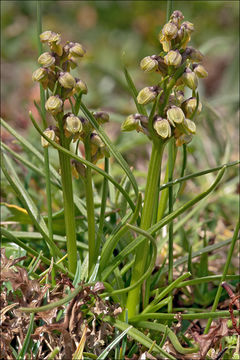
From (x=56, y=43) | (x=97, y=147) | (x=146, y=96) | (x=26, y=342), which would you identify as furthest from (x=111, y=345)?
(x=56, y=43)

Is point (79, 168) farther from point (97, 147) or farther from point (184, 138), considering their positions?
point (184, 138)

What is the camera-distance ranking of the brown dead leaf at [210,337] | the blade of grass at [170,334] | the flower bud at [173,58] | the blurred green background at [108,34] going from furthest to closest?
1. the blurred green background at [108,34]
2. the brown dead leaf at [210,337]
3. the blade of grass at [170,334]
4. the flower bud at [173,58]

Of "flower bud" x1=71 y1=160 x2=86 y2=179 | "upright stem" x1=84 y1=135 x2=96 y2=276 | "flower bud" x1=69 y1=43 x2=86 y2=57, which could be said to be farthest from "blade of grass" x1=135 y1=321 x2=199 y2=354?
"flower bud" x1=69 y1=43 x2=86 y2=57

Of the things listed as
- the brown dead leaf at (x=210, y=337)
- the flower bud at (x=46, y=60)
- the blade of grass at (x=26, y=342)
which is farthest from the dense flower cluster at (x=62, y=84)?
the brown dead leaf at (x=210, y=337)

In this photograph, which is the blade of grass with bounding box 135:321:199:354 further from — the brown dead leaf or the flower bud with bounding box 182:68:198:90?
the flower bud with bounding box 182:68:198:90

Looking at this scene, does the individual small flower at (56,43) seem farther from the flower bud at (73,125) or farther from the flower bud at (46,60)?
the flower bud at (73,125)

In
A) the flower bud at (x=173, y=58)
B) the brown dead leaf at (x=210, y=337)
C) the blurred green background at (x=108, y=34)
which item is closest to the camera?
the flower bud at (x=173, y=58)
